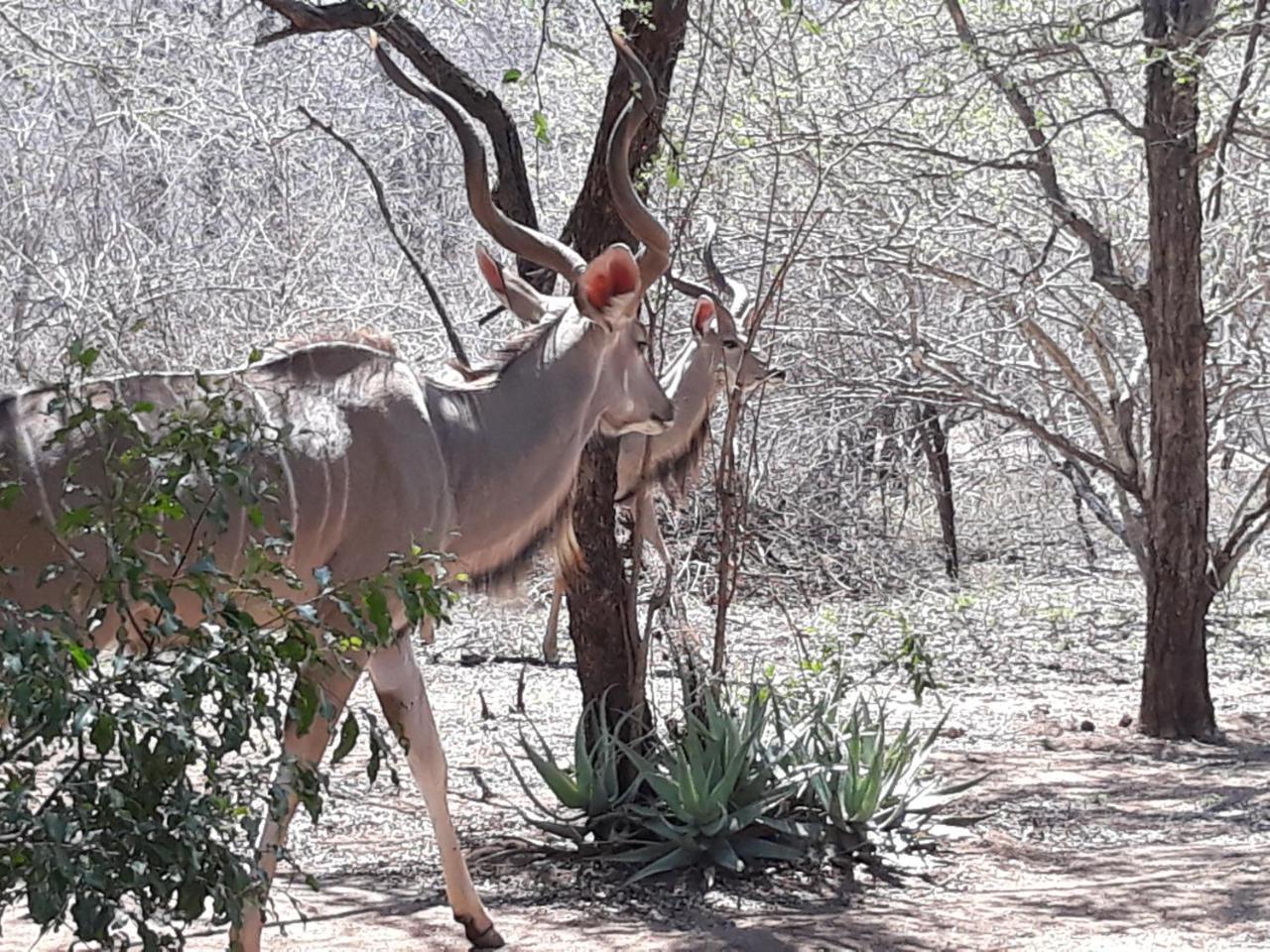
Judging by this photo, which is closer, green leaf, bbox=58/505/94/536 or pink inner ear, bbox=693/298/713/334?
green leaf, bbox=58/505/94/536

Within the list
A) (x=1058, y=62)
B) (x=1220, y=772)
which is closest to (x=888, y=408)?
(x=1058, y=62)

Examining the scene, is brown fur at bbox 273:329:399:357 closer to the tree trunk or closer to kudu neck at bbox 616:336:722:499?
kudu neck at bbox 616:336:722:499

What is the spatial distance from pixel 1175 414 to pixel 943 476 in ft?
13.7

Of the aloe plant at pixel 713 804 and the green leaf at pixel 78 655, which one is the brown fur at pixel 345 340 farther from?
the green leaf at pixel 78 655

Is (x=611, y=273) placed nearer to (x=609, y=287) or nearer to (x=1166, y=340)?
(x=609, y=287)

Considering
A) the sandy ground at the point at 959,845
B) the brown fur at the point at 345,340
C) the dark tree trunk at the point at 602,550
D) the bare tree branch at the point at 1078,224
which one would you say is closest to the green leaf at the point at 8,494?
the sandy ground at the point at 959,845

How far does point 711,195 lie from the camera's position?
25.1ft

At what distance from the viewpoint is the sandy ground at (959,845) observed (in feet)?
13.3

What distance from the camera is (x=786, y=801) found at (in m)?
4.77

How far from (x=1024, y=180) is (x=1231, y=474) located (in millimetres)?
6756

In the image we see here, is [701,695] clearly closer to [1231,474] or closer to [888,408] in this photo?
[888,408]

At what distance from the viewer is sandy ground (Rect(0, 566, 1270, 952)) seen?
405cm

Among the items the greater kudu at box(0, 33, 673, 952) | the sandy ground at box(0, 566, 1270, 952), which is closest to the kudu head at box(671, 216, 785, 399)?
the sandy ground at box(0, 566, 1270, 952)

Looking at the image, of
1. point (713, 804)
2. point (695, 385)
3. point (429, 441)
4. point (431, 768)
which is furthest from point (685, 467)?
point (431, 768)
